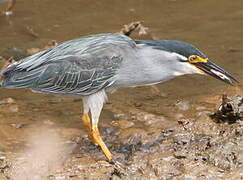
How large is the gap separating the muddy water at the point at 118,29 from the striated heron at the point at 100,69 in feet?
1.87

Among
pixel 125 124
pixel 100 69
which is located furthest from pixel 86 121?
pixel 100 69

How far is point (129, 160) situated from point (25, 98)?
1957mm

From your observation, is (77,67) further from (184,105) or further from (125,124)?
(184,105)

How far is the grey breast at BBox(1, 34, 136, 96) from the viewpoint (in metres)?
6.18

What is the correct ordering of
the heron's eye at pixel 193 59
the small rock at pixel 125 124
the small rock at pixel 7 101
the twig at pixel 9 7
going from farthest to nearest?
the twig at pixel 9 7 < the small rock at pixel 7 101 < the small rock at pixel 125 124 < the heron's eye at pixel 193 59

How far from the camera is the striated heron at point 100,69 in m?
6.16

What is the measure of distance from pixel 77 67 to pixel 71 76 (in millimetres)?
108

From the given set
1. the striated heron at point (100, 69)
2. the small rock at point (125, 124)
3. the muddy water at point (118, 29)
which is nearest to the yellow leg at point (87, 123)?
the striated heron at point (100, 69)

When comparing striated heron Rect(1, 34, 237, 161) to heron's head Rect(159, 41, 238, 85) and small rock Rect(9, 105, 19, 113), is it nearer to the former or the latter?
heron's head Rect(159, 41, 238, 85)

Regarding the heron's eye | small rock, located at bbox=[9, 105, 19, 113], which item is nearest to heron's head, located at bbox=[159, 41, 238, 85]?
the heron's eye

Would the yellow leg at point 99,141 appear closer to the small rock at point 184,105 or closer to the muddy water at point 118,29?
the muddy water at point 118,29

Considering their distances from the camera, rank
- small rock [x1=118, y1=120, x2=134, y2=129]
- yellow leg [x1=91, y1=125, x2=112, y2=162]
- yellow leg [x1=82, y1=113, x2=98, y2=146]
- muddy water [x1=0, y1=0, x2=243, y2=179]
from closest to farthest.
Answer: yellow leg [x1=91, y1=125, x2=112, y2=162]
yellow leg [x1=82, y1=113, x2=98, y2=146]
small rock [x1=118, y1=120, x2=134, y2=129]
muddy water [x1=0, y1=0, x2=243, y2=179]

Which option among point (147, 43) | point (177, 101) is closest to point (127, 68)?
point (147, 43)

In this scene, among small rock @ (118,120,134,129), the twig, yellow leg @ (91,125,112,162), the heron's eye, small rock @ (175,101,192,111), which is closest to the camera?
the heron's eye
